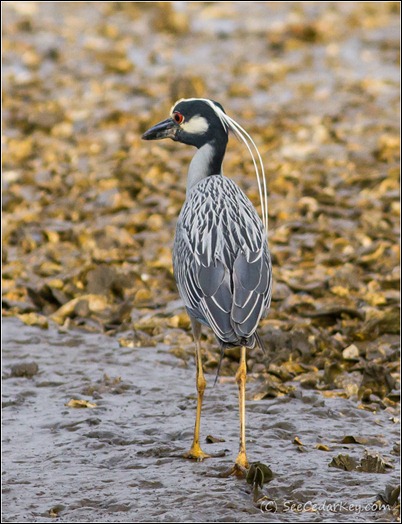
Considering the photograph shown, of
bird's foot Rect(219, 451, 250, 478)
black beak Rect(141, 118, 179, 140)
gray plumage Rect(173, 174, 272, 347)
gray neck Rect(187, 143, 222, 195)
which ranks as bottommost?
bird's foot Rect(219, 451, 250, 478)

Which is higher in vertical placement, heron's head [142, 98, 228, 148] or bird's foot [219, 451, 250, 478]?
heron's head [142, 98, 228, 148]

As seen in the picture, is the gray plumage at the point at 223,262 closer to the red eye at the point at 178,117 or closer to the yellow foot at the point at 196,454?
the red eye at the point at 178,117

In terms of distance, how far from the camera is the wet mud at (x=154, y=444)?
5.46 meters

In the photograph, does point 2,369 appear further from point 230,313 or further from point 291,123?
point 291,123

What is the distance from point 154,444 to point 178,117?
2.14 metres

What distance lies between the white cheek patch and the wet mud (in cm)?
176

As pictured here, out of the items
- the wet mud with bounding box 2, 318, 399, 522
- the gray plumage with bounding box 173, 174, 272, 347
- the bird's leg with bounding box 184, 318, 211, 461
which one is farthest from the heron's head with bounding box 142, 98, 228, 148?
the wet mud with bounding box 2, 318, 399, 522

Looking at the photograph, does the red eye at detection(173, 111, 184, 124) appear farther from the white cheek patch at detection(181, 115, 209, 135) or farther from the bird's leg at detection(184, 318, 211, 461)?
the bird's leg at detection(184, 318, 211, 461)

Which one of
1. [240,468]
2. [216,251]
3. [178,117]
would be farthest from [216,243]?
[240,468]

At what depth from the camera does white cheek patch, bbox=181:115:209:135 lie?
22.5ft

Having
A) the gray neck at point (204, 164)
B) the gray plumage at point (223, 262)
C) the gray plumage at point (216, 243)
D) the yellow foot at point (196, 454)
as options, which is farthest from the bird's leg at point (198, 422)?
the gray neck at point (204, 164)

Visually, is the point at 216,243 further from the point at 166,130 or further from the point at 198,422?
the point at 166,130

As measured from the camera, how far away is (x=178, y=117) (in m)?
6.94

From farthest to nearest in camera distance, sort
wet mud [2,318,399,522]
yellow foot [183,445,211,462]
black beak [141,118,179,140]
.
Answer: black beak [141,118,179,140] < yellow foot [183,445,211,462] < wet mud [2,318,399,522]
